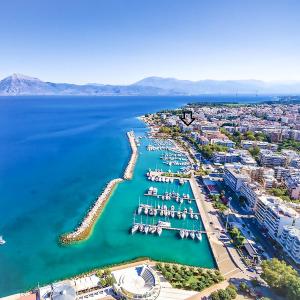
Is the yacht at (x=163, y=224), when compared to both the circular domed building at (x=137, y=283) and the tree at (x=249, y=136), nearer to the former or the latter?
the circular domed building at (x=137, y=283)

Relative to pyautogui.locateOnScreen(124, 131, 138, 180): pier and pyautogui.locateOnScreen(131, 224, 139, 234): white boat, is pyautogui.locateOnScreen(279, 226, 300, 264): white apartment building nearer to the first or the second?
pyautogui.locateOnScreen(131, 224, 139, 234): white boat

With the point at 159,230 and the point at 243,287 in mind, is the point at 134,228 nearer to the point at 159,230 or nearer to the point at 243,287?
the point at 159,230

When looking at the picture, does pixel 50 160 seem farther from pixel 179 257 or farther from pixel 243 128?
pixel 243 128

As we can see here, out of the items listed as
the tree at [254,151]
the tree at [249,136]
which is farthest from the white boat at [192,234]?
the tree at [249,136]

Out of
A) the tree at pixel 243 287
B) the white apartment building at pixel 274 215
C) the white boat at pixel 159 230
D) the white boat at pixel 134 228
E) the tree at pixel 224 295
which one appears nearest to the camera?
the tree at pixel 224 295

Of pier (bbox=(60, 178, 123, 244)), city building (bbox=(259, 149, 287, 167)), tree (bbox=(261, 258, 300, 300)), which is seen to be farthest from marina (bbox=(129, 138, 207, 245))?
city building (bbox=(259, 149, 287, 167))

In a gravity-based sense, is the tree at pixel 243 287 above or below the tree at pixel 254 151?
below
